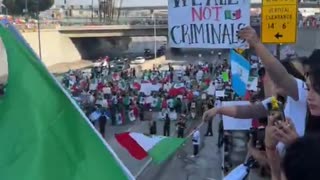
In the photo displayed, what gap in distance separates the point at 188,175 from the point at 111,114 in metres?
13.6

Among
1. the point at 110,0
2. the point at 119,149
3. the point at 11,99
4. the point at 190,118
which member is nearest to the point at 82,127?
the point at 11,99

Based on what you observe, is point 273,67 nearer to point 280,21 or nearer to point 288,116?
point 288,116

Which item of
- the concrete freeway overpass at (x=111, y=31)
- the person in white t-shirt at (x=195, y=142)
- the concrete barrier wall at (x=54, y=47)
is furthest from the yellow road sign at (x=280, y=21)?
the concrete freeway overpass at (x=111, y=31)

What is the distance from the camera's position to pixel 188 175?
57.7ft

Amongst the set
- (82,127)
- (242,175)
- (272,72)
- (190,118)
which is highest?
(272,72)

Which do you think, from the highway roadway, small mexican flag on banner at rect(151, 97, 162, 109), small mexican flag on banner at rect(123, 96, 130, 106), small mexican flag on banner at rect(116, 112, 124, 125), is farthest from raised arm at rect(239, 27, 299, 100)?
small mexican flag on banner at rect(123, 96, 130, 106)

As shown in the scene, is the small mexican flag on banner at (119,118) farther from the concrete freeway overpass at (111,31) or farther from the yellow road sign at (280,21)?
the concrete freeway overpass at (111,31)

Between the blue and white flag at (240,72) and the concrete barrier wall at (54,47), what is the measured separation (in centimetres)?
5116

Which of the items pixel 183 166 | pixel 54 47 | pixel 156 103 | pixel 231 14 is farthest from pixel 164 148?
pixel 54 47

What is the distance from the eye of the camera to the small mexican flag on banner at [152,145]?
19.1 ft

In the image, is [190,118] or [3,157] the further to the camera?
[190,118]

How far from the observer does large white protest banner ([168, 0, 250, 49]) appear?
6965 millimetres

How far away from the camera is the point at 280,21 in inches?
421

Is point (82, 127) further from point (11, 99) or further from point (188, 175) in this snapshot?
point (188, 175)
